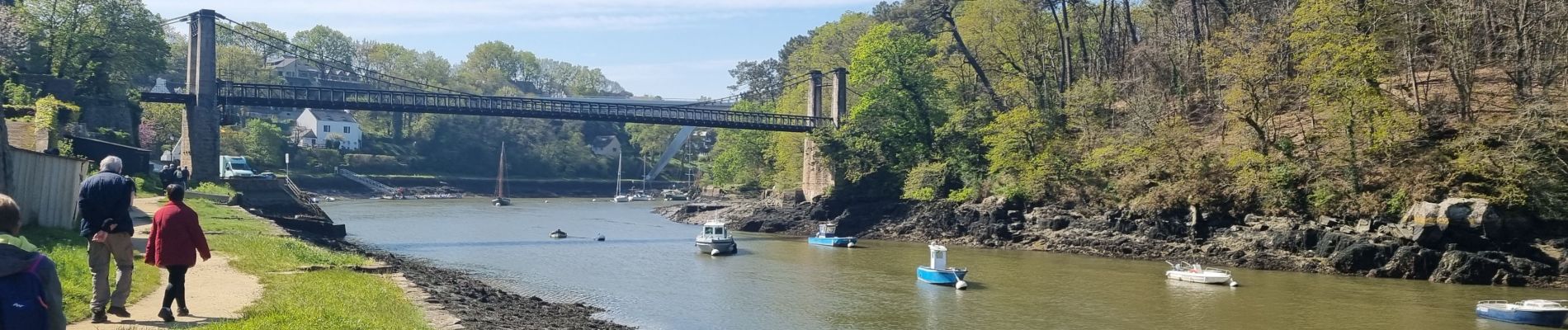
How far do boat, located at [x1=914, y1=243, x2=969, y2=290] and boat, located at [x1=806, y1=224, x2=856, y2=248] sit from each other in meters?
15.7

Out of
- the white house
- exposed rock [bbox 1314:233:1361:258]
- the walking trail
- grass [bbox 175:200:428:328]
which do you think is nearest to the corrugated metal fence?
the walking trail

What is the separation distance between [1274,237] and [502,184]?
8893cm

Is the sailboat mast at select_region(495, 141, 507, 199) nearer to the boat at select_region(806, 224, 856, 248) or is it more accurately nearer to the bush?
the bush

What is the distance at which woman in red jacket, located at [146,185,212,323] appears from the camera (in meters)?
11.8

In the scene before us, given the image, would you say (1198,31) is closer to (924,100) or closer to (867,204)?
(924,100)

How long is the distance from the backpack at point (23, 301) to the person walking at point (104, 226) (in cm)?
589

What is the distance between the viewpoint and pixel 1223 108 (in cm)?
4597

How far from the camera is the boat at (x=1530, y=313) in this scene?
25.9 meters

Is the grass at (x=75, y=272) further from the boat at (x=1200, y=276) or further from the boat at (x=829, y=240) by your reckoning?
the boat at (x=829, y=240)

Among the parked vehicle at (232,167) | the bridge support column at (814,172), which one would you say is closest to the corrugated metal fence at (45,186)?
the parked vehicle at (232,167)

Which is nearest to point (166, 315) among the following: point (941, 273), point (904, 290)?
point (904, 290)

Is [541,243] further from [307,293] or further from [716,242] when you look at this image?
[307,293]

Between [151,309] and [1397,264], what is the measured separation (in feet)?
118

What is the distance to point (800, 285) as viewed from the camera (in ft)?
112
